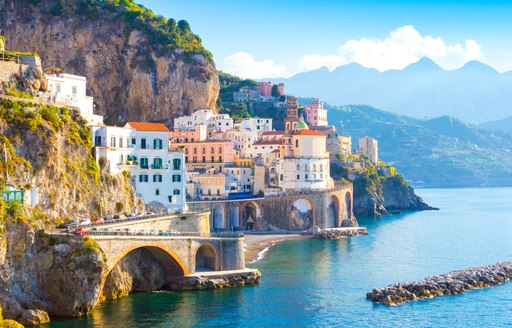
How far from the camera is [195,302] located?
66062mm

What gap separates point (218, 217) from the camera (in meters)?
119

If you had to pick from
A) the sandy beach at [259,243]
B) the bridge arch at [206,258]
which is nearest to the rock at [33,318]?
the bridge arch at [206,258]

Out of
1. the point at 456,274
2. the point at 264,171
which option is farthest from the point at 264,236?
the point at 456,274

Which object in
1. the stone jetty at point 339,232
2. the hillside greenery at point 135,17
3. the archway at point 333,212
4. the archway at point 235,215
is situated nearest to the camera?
the stone jetty at point 339,232

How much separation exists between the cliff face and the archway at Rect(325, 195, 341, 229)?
37.5 m

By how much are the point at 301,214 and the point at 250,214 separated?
831 centimetres

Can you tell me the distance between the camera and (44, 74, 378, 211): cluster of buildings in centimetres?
8594

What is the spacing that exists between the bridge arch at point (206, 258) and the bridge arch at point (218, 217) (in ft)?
141

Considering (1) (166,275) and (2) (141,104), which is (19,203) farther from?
(2) (141,104)

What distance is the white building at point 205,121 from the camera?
477 feet

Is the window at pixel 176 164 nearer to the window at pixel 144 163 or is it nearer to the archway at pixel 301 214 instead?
the window at pixel 144 163

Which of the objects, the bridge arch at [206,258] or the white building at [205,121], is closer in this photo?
the bridge arch at [206,258]

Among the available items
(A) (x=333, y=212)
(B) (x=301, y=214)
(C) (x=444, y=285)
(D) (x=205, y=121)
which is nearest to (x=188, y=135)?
(D) (x=205, y=121)

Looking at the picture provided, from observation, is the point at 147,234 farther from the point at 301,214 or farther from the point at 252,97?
the point at 252,97
